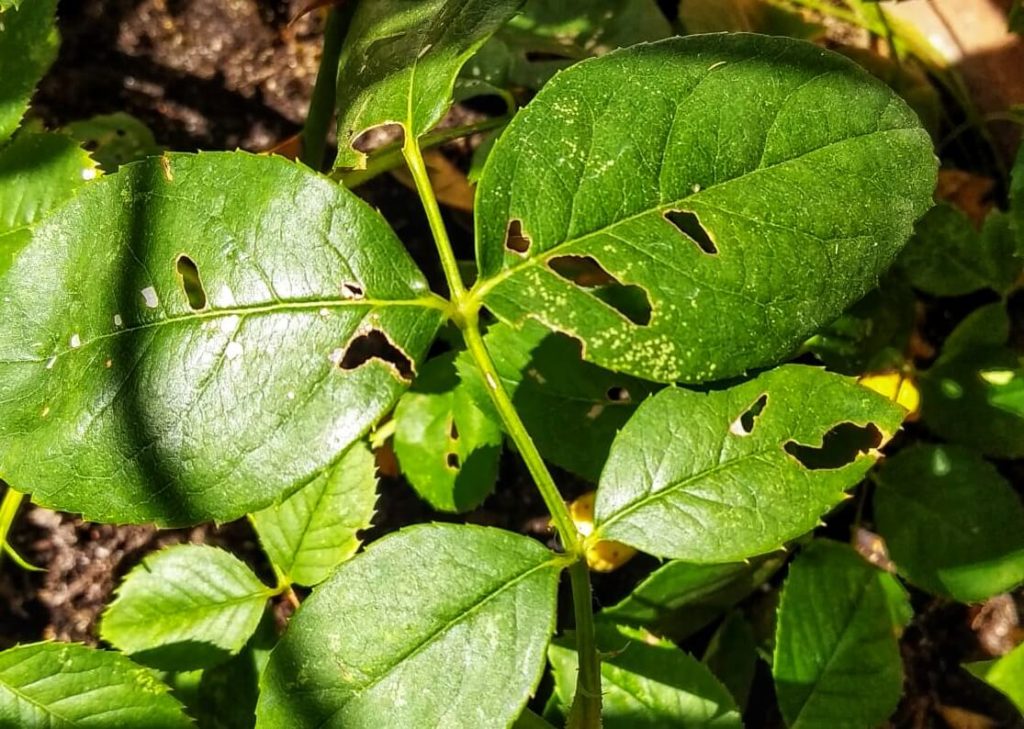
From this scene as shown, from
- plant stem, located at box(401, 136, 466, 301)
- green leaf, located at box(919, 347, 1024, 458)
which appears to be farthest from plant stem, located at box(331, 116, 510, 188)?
green leaf, located at box(919, 347, 1024, 458)

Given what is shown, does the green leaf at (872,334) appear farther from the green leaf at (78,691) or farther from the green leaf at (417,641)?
the green leaf at (78,691)

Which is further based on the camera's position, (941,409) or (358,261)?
(941,409)

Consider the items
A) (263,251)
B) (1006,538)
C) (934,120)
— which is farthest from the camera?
(934,120)

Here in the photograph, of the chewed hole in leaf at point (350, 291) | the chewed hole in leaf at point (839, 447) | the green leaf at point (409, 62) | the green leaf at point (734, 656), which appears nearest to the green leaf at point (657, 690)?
the green leaf at point (734, 656)

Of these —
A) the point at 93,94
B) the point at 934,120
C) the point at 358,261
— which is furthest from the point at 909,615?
the point at 93,94

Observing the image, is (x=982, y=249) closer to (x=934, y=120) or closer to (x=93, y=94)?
(x=934, y=120)

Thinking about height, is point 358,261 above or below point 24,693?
above

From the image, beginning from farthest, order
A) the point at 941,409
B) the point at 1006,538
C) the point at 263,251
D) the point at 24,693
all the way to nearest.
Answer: the point at 941,409, the point at 1006,538, the point at 24,693, the point at 263,251

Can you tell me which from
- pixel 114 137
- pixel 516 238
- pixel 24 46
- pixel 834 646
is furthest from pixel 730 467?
pixel 114 137
